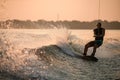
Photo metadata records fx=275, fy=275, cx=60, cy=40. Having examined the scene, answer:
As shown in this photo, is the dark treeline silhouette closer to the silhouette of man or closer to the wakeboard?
the silhouette of man

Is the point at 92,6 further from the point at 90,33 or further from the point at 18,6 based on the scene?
the point at 18,6

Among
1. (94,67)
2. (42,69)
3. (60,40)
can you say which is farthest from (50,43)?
(94,67)

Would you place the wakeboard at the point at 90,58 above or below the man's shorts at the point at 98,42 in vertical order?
below

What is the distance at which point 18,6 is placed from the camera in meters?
2.73

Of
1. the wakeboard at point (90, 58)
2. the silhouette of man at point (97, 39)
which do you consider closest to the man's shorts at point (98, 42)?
the silhouette of man at point (97, 39)

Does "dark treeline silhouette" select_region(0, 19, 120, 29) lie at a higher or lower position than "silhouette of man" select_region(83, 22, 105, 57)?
higher

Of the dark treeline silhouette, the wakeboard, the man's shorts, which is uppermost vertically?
the dark treeline silhouette

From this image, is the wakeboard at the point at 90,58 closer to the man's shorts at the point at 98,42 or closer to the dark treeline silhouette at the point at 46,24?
the man's shorts at the point at 98,42

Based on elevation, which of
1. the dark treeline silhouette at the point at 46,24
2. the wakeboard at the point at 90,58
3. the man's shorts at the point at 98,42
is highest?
the dark treeline silhouette at the point at 46,24

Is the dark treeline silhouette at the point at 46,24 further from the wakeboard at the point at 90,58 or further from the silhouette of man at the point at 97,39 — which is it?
the wakeboard at the point at 90,58

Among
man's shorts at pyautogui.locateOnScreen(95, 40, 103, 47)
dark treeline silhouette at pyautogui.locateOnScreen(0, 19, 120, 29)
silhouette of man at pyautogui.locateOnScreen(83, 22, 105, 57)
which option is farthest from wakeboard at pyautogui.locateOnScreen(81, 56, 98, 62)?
dark treeline silhouette at pyautogui.locateOnScreen(0, 19, 120, 29)

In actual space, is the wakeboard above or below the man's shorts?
below

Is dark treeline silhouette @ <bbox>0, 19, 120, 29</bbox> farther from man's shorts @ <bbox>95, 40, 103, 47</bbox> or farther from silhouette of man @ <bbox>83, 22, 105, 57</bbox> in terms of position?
man's shorts @ <bbox>95, 40, 103, 47</bbox>

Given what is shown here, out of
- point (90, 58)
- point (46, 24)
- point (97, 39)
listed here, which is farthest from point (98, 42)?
point (46, 24)
